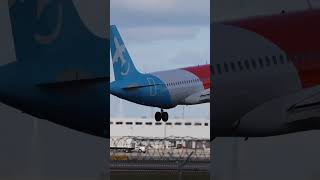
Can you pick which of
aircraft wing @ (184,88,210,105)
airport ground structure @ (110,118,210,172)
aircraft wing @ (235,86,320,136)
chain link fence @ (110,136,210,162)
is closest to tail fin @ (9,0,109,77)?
aircraft wing @ (184,88,210,105)

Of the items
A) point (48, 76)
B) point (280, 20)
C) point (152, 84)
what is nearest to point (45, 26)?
point (48, 76)

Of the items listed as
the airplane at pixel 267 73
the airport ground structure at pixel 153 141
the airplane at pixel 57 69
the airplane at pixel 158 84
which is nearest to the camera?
the airplane at pixel 267 73

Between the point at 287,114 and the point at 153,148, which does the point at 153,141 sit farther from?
the point at 287,114

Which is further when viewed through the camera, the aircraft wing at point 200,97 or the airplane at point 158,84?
the airplane at point 158,84

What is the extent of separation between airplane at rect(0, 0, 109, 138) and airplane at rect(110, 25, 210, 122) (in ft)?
1.56

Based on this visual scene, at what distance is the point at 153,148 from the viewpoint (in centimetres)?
3083

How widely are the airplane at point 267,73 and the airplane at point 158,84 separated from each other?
803 mm

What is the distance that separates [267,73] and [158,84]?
6486 millimetres

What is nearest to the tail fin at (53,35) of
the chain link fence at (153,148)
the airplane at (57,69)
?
the airplane at (57,69)

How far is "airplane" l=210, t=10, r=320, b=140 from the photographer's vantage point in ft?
32.1

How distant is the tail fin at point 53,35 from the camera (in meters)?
10.2

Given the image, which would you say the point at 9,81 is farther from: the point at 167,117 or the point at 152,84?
the point at 152,84

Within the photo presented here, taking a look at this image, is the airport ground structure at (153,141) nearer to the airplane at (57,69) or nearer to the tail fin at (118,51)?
the tail fin at (118,51)

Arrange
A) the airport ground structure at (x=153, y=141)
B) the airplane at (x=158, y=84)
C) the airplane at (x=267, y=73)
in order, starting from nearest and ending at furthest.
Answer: the airplane at (x=267, y=73), the airplane at (x=158, y=84), the airport ground structure at (x=153, y=141)
